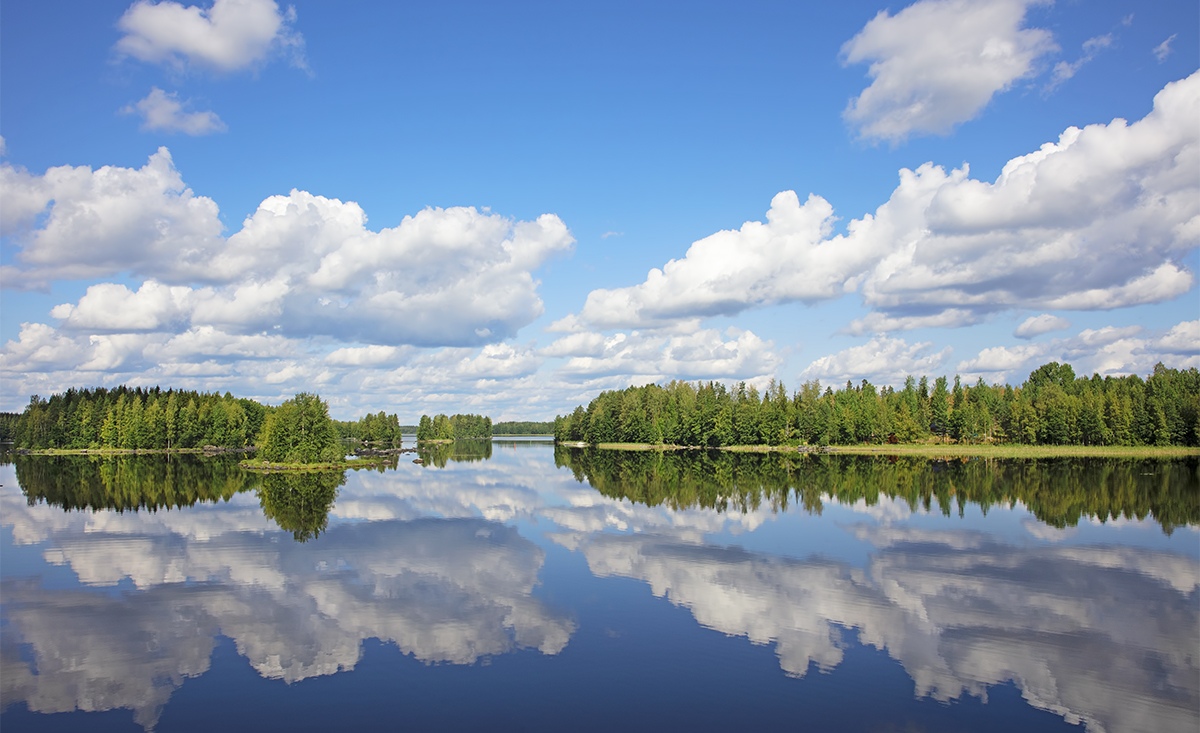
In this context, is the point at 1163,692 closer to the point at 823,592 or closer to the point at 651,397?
the point at 823,592

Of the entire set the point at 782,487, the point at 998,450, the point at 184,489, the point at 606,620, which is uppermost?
the point at 184,489

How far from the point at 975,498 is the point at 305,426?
79.2 meters

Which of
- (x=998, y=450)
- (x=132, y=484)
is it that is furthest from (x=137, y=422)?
(x=998, y=450)

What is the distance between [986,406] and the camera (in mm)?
167500

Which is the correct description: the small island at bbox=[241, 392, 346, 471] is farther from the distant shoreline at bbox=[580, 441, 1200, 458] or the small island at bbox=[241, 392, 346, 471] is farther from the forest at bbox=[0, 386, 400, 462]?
→ the distant shoreline at bbox=[580, 441, 1200, 458]

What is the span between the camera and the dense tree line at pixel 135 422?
518 ft

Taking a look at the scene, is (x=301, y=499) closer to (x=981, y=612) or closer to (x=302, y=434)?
(x=302, y=434)

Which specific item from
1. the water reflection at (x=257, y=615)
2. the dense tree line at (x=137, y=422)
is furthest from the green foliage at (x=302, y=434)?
the water reflection at (x=257, y=615)

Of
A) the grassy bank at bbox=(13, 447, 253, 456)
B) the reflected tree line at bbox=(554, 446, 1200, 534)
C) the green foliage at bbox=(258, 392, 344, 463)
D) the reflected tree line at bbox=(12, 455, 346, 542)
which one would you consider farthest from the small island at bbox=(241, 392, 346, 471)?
the grassy bank at bbox=(13, 447, 253, 456)

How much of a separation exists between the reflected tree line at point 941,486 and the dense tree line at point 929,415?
30582 mm

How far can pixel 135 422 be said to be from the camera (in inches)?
6117

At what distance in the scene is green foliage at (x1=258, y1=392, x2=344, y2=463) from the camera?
9831cm

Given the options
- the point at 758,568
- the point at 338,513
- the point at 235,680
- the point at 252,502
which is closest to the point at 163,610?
the point at 235,680

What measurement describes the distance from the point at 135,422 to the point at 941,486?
505ft
